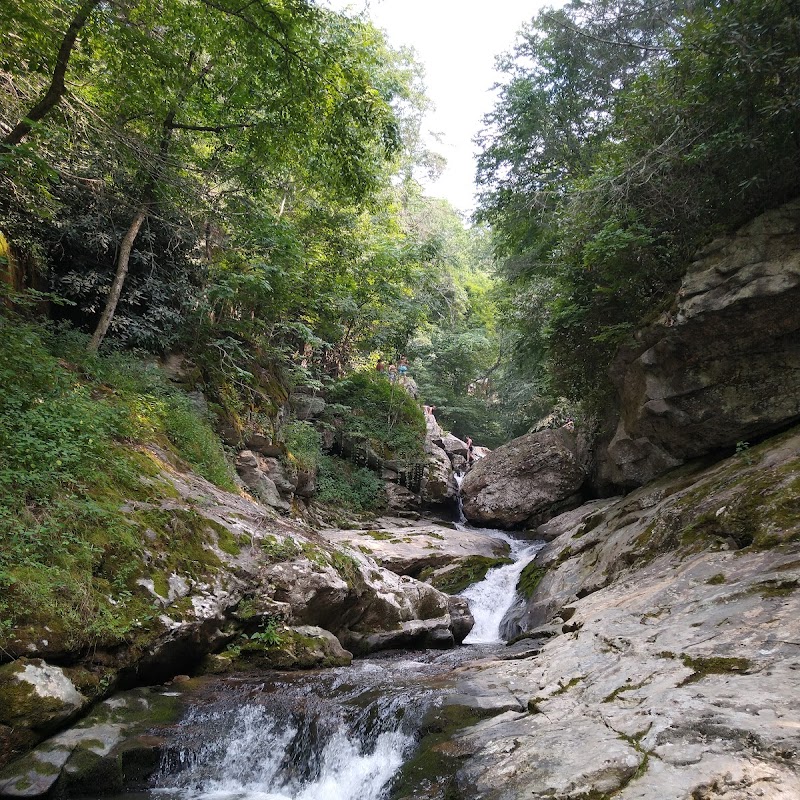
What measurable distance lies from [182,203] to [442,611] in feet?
30.9

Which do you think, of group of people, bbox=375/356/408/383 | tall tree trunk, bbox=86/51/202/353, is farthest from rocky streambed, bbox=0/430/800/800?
group of people, bbox=375/356/408/383

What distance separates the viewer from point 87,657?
4.57 meters

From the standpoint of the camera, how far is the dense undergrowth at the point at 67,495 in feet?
14.5

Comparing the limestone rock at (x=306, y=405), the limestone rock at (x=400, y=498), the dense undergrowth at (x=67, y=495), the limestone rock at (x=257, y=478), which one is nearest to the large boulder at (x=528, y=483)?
the limestone rock at (x=400, y=498)

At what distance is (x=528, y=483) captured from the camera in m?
17.1

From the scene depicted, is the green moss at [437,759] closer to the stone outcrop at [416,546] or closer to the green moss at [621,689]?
the green moss at [621,689]

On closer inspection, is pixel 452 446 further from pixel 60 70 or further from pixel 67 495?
pixel 60 70

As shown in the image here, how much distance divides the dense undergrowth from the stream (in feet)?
4.16

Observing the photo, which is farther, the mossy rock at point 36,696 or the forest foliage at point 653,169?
the forest foliage at point 653,169

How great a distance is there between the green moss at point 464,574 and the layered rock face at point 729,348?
522 cm

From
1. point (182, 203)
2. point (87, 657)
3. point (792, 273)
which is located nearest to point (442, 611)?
point (87, 657)

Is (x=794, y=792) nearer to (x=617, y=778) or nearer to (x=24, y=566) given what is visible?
(x=617, y=778)

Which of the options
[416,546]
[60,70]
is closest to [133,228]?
[60,70]

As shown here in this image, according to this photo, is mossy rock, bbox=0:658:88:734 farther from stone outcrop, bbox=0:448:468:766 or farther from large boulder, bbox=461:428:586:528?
large boulder, bbox=461:428:586:528
